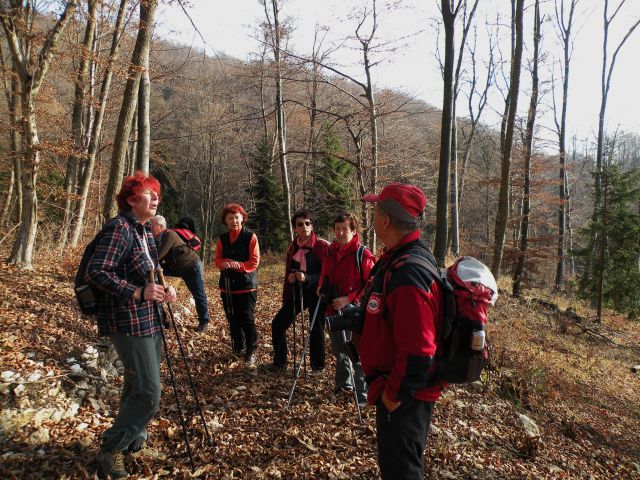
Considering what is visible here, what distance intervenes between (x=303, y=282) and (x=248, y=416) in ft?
5.76

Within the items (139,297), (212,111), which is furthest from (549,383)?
(212,111)

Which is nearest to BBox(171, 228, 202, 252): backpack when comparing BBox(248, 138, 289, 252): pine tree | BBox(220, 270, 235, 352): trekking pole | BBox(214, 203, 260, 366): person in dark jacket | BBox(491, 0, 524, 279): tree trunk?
BBox(214, 203, 260, 366): person in dark jacket

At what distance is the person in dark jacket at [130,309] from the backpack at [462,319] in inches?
→ 76.1

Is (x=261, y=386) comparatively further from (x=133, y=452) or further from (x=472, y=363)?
(x=472, y=363)

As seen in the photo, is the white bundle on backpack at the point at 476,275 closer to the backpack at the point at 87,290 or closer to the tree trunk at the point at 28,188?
the backpack at the point at 87,290

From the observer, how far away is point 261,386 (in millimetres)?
5117

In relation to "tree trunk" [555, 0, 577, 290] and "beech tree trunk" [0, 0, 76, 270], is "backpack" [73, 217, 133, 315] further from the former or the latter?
"tree trunk" [555, 0, 577, 290]

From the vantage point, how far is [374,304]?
2389 mm

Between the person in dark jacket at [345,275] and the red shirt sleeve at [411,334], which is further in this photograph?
the person in dark jacket at [345,275]

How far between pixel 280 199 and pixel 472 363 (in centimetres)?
2817

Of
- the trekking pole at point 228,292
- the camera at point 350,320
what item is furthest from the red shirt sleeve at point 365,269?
the trekking pole at point 228,292

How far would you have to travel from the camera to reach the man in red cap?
2174mm

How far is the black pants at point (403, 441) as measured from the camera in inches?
90.3

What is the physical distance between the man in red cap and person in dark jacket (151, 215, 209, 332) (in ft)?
13.7
